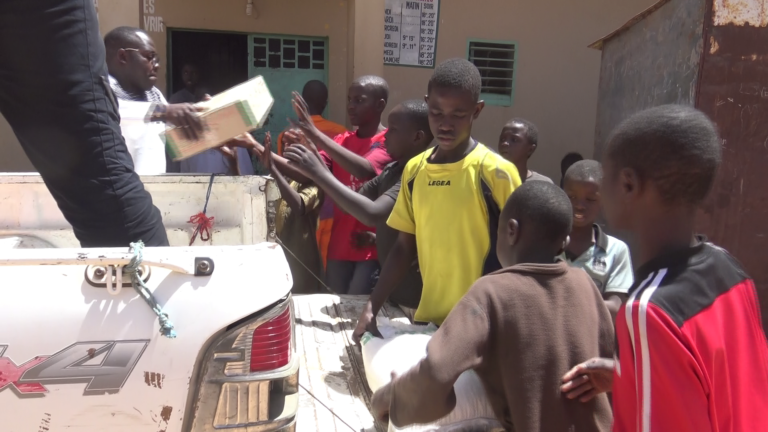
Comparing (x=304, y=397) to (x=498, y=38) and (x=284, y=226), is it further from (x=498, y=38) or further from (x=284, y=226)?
(x=498, y=38)

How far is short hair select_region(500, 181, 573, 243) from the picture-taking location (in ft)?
5.21

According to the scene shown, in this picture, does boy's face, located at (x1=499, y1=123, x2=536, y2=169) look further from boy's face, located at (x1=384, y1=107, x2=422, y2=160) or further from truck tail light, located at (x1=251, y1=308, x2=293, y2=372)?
truck tail light, located at (x1=251, y1=308, x2=293, y2=372)

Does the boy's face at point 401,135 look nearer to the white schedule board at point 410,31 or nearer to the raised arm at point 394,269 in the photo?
the raised arm at point 394,269

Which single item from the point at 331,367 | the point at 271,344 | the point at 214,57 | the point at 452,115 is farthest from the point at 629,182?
the point at 214,57

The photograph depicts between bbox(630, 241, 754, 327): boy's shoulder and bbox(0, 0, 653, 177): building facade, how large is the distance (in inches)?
202

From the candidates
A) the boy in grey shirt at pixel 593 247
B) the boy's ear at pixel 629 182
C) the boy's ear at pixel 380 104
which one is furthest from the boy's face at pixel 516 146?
the boy's ear at pixel 629 182

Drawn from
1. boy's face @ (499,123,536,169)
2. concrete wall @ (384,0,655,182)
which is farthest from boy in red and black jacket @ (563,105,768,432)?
concrete wall @ (384,0,655,182)

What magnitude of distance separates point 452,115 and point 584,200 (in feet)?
2.41

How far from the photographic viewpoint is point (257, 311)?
155 centimetres

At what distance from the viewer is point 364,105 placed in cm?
379

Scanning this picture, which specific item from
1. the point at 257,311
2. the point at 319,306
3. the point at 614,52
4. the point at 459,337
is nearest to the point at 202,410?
the point at 257,311

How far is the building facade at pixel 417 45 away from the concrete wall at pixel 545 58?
12 mm

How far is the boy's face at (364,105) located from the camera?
378cm

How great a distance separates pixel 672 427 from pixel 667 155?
21.0 inches
